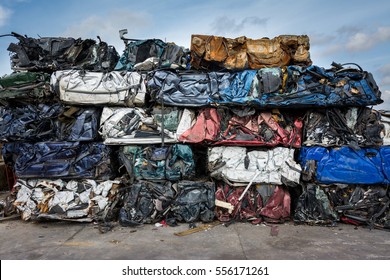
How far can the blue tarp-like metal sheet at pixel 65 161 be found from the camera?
5434 millimetres

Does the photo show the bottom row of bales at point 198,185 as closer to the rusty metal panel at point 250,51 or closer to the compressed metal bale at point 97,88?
the compressed metal bale at point 97,88

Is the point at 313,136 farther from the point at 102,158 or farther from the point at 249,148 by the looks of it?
the point at 102,158

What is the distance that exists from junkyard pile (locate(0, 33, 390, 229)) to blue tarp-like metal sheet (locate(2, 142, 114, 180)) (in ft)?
0.07

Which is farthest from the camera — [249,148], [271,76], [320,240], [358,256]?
[249,148]

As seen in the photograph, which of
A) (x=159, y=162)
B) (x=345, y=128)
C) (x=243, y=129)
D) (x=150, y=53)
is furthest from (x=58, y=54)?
Answer: (x=345, y=128)

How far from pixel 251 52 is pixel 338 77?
1.73m

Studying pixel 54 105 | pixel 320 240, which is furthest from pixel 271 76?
pixel 54 105

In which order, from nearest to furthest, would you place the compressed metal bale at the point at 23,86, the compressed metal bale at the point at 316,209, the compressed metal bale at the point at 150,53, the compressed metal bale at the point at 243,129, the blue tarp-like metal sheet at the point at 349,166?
the blue tarp-like metal sheet at the point at 349,166 < the compressed metal bale at the point at 316,209 < the compressed metal bale at the point at 243,129 < the compressed metal bale at the point at 23,86 < the compressed metal bale at the point at 150,53

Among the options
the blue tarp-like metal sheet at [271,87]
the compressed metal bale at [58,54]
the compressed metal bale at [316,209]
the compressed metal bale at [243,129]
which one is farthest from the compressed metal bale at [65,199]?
the compressed metal bale at [316,209]

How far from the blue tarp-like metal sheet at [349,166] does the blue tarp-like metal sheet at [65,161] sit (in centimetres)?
400

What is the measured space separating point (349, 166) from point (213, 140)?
2.57m

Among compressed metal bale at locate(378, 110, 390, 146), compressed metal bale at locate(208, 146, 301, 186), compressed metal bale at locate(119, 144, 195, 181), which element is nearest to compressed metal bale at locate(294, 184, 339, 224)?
compressed metal bale at locate(208, 146, 301, 186)

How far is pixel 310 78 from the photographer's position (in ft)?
17.5

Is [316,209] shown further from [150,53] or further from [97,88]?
[97,88]
